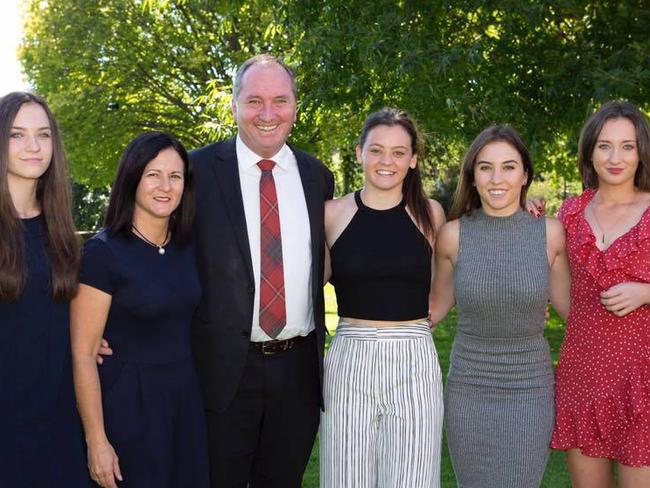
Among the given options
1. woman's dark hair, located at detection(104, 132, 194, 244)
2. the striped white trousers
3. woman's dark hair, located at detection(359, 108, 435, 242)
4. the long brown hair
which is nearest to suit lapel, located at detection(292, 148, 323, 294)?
woman's dark hair, located at detection(359, 108, 435, 242)

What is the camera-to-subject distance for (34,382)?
10.4 feet

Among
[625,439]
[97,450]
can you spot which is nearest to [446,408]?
[625,439]

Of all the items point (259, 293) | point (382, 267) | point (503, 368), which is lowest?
point (503, 368)

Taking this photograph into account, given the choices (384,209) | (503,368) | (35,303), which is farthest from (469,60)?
(35,303)

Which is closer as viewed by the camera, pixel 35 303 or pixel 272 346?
pixel 35 303

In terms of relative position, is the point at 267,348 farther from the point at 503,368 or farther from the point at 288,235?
the point at 503,368

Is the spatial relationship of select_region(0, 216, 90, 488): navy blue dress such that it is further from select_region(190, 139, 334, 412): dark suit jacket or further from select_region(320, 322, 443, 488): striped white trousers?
select_region(320, 322, 443, 488): striped white trousers

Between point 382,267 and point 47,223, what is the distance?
60.2 inches

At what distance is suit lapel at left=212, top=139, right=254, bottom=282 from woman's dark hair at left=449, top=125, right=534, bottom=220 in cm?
111

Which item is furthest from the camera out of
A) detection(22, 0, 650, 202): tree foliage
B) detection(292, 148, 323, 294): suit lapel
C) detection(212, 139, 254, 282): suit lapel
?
detection(22, 0, 650, 202): tree foliage

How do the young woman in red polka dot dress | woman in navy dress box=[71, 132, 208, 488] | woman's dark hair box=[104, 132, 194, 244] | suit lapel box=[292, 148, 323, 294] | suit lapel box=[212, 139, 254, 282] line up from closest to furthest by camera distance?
woman in navy dress box=[71, 132, 208, 488], woman's dark hair box=[104, 132, 194, 244], the young woman in red polka dot dress, suit lapel box=[212, 139, 254, 282], suit lapel box=[292, 148, 323, 294]

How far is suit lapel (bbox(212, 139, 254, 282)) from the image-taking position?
378 centimetres

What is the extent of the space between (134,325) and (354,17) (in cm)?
515

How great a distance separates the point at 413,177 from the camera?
4.07 metres
